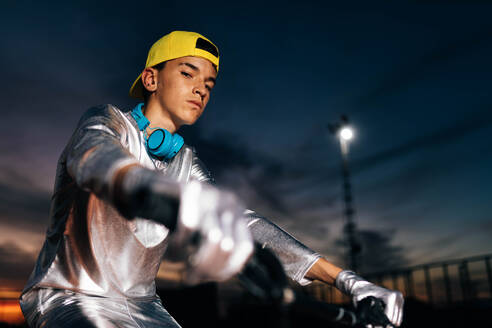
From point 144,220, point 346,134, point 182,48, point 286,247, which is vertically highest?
point 346,134

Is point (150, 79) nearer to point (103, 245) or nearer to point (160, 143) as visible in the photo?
point (160, 143)

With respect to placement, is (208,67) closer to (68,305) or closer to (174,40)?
(174,40)

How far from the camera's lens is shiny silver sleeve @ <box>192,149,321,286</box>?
8.65ft

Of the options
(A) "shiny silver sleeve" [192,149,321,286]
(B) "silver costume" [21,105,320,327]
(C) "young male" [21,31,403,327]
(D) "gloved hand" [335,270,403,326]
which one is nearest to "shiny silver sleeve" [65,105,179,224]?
(C) "young male" [21,31,403,327]

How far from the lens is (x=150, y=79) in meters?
3.11

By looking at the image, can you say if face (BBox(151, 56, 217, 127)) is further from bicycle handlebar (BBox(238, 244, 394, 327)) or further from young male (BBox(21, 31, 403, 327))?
bicycle handlebar (BBox(238, 244, 394, 327))

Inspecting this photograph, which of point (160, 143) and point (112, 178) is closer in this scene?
point (112, 178)

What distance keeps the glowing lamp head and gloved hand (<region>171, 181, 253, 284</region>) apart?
19.6 m

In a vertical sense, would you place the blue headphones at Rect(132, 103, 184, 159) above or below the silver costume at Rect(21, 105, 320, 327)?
above

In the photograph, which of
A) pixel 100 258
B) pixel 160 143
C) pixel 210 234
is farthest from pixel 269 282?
pixel 160 143

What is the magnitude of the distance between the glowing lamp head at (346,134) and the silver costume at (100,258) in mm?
18095

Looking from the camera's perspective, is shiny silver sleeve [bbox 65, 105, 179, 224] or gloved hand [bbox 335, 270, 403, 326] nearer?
shiny silver sleeve [bbox 65, 105, 179, 224]

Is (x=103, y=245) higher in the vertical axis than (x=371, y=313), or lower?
higher

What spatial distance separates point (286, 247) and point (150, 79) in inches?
63.2
